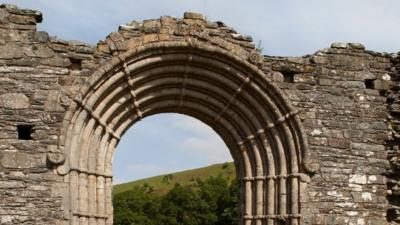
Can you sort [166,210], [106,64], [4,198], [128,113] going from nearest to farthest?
[4,198] < [106,64] < [128,113] < [166,210]

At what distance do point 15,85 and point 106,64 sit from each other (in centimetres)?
139

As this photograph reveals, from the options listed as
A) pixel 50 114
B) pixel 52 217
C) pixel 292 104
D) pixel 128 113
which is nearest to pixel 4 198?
pixel 52 217

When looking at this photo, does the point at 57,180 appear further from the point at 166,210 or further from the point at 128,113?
the point at 166,210

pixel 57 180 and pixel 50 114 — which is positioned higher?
pixel 50 114

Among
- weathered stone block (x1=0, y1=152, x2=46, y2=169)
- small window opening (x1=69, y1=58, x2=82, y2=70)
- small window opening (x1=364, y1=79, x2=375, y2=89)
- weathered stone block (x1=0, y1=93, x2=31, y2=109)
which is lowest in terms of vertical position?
weathered stone block (x1=0, y1=152, x2=46, y2=169)

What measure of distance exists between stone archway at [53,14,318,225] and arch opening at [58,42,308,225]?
0.02 meters

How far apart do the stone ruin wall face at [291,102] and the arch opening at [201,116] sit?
0.19m

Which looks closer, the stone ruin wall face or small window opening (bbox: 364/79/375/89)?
the stone ruin wall face

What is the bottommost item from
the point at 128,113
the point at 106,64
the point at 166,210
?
the point at 166,210

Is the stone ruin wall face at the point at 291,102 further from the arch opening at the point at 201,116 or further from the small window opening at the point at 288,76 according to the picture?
the arch opening at the point at 201,116

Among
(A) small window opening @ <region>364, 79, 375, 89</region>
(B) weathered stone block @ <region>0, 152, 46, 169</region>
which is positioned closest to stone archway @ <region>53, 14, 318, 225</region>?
(B) weathered stone block @ <region>0, 152, 46, 169</region>

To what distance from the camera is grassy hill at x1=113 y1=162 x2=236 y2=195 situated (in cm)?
6254

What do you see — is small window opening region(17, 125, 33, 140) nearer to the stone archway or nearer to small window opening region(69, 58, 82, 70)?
the stone archway

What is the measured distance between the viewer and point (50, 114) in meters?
10.0
